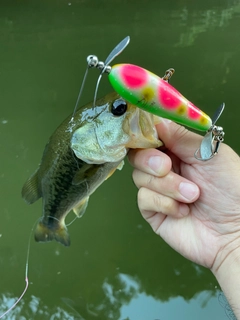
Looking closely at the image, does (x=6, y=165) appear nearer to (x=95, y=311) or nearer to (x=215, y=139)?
(x=95, y=311)

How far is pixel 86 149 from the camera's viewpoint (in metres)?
1.30

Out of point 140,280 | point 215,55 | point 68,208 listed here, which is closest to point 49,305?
point 140,280

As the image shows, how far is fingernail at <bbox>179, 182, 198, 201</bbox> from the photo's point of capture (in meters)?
1.31

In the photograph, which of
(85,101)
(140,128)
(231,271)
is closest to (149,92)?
(140,128)

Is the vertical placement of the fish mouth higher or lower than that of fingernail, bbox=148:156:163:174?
higher

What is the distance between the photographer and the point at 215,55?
17.0ft

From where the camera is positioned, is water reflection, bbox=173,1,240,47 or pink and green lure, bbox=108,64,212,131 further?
water reflection, bbox=173,1,240,47

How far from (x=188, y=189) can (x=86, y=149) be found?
1.26 feet

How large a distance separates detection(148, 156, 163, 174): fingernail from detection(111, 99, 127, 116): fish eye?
206 mm

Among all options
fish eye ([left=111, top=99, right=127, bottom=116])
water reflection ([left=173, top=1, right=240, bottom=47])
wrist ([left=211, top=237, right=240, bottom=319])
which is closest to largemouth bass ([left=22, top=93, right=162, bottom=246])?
fish eye ([left=111, top=99, right=127, bottom=116])

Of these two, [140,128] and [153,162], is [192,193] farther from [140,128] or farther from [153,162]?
[140,128]

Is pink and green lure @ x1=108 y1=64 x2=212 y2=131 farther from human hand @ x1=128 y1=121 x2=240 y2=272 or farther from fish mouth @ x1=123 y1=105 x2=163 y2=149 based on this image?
human hand @ x1=128 y1=121 x2=240 y2=272

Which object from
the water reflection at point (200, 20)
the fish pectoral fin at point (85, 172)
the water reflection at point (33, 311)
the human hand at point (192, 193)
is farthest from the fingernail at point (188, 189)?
the water reflection at point (200, 20)

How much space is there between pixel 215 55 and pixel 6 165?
327cm
